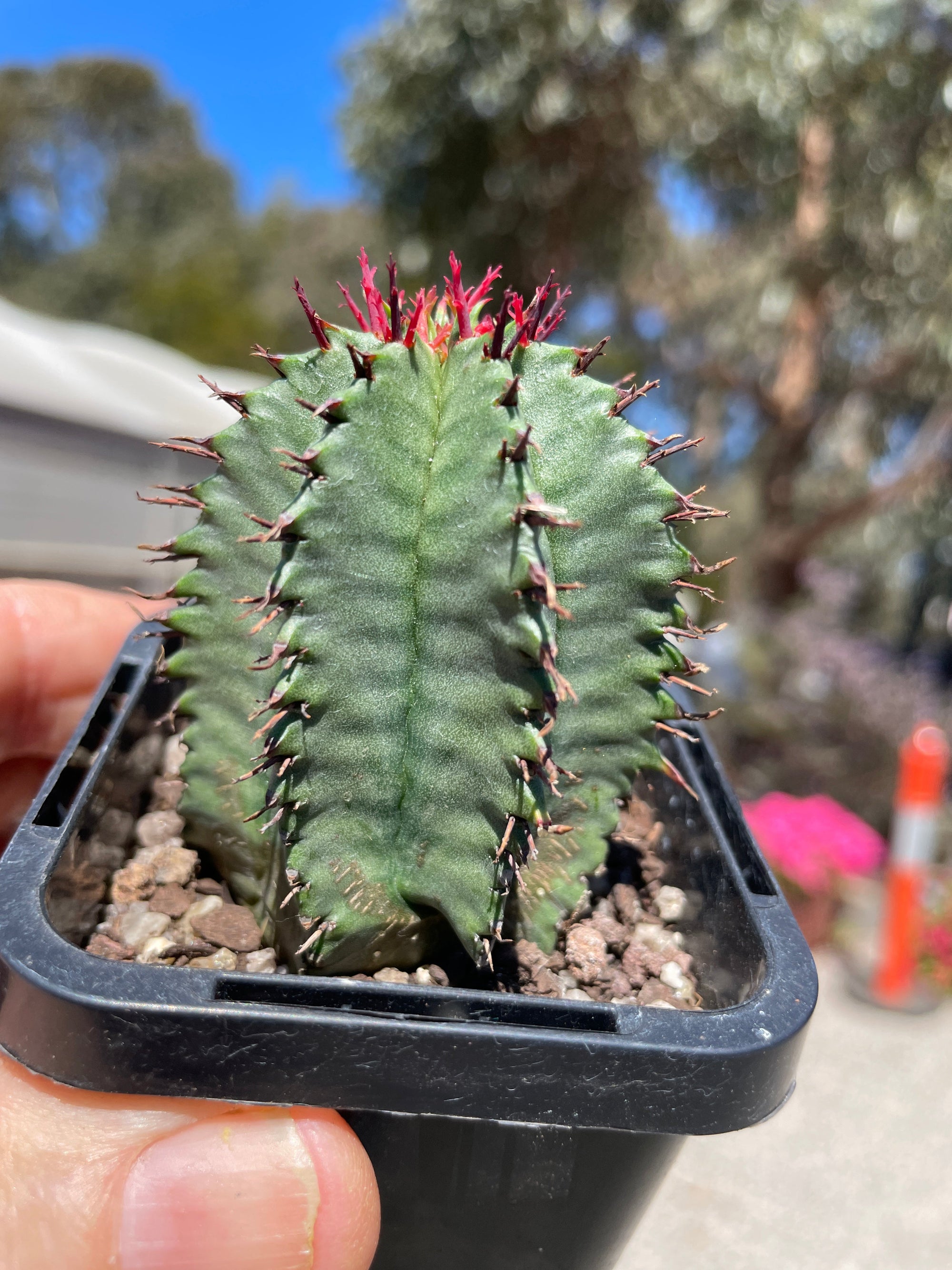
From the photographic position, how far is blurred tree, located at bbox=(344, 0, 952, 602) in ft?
13.0

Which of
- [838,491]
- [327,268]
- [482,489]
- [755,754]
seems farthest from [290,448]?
[327,268]

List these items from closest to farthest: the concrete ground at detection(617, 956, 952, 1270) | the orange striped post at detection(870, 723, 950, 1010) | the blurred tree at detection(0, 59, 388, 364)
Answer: the concrete ground at detection(617, 956, 952, 1270) < the orange striped post at detection(870, 723, 950, 1010) < the blurred tree at detection(0, 59, 388, 364)

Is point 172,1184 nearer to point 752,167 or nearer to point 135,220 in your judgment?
point 752,167

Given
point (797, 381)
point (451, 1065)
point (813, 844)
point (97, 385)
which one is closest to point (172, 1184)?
point (451, 1065)

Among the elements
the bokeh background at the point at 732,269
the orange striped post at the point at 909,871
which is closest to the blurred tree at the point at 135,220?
the bokeh background at the point at 732,269

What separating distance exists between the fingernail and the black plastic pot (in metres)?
0.03

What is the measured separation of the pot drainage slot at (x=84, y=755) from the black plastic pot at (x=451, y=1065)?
0.09 m

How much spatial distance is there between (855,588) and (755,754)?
14.8ft

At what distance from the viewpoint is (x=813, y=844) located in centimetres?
309

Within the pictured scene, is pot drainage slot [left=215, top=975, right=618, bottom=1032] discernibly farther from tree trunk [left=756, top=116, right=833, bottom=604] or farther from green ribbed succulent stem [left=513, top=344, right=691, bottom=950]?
tree trunk [left=756, top=116, right=833, bottom=604]

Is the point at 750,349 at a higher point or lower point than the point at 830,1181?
higher

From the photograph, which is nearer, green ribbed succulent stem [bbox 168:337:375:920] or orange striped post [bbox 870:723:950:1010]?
green ribbed succulent stem [bbox 168:337:375:920]

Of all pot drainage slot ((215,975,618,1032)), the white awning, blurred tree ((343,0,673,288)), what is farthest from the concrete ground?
blurred tree ((343,0,673,288))

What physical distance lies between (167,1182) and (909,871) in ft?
8.46
